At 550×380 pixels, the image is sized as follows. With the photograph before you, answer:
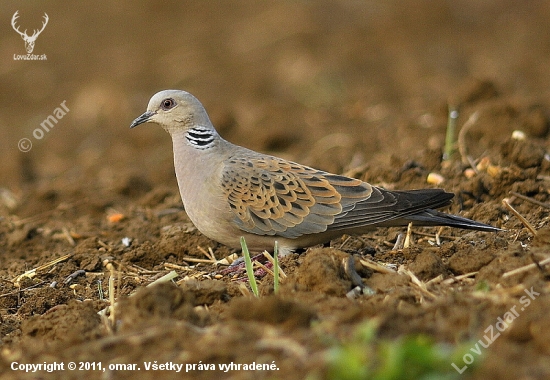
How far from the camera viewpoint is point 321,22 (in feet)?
59.4

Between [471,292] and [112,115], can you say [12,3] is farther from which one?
[471,292]

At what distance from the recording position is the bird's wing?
592cm

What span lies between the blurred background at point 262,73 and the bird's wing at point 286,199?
2.32 meters

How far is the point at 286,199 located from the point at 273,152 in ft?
15.2

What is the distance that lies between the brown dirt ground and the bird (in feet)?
0.88

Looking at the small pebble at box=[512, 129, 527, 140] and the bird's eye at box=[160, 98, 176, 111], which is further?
the small pebble at box=[512, 129, 527, 140]

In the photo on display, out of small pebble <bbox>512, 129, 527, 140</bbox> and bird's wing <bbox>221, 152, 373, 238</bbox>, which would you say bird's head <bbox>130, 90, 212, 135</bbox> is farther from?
small pebble <bbox>512, 129, 527, 140</bbox>

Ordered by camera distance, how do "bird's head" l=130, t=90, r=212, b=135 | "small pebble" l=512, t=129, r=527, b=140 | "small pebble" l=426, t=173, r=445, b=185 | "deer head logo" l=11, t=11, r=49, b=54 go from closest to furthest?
"bird's head" l=130, t=90, r=212, b=135, "small pebble" l=426, t=173, r=445, b=185, "small pebble" l=512, t=129, r=527, b=140, "deer head logo" l=11, t=11, r=49, b=54

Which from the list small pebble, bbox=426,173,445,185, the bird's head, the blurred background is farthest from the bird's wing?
the blurred background

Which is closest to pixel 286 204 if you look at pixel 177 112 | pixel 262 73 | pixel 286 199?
pixel 286 199

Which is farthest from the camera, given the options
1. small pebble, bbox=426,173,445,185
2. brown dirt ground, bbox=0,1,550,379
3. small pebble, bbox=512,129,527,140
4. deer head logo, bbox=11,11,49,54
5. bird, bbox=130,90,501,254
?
deer head logo, bbox=11,11,49,54

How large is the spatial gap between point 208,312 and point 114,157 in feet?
24.6

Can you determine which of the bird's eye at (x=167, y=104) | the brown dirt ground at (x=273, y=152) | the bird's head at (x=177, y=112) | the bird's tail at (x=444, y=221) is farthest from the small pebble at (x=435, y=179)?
the bird's eye at (x=167, y=104)

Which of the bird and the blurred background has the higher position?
the blurred background
